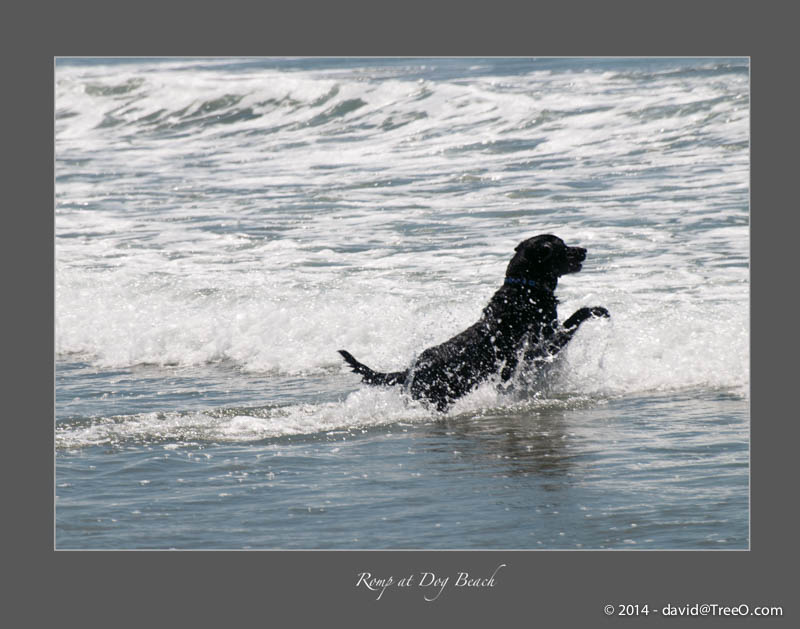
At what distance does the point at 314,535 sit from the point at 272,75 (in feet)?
55.0

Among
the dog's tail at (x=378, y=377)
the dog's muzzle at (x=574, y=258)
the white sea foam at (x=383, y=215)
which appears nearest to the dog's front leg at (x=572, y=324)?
the white sea foam at (x=383, y=215)

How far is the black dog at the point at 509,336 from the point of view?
281 inches

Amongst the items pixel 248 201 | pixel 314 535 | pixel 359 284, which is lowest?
pixel 314 535

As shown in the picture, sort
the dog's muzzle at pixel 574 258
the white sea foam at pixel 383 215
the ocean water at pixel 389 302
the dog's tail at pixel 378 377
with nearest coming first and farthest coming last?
the ocean water at pixel 389 302 < the dog's tail at pixel 378 377 < the dog's muzzle at pixel 574 258 < the white sea foam at pixel 383 215

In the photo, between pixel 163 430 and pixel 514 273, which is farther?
pixel 514 273

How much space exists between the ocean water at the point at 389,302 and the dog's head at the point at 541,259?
676 millimetres

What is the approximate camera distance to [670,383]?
25.3 ft

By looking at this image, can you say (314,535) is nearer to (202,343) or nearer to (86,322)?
(202,343)

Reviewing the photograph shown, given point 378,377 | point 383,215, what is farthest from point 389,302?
point 383,215

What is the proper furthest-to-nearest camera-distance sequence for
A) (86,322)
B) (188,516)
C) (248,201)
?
(248,201), (86,322), (188,516)

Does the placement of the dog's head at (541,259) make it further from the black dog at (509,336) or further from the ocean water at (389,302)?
the ocean water at (389,302)

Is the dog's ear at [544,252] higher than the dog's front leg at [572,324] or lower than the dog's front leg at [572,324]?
higher

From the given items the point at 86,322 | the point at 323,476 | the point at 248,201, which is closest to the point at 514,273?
the point at 323,476

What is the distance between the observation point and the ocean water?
5.30 metres
